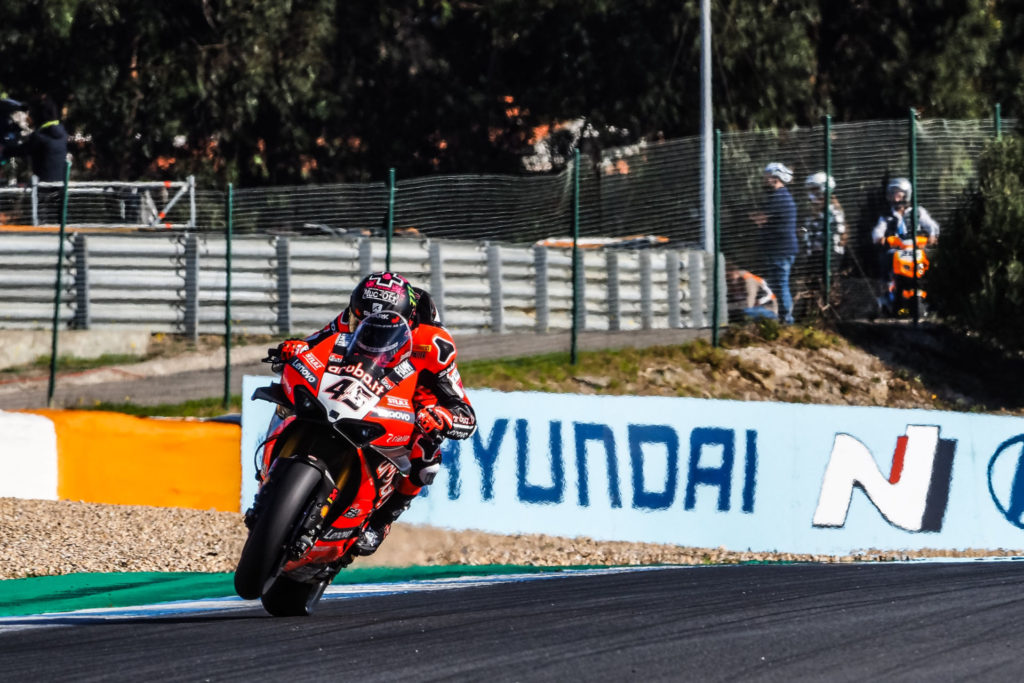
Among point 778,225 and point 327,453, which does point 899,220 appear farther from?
point 327,453

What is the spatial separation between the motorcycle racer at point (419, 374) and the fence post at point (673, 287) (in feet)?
32.6

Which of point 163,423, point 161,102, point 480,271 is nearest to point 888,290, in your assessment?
point 480,271

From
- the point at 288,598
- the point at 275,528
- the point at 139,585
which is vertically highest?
the point at 275,528

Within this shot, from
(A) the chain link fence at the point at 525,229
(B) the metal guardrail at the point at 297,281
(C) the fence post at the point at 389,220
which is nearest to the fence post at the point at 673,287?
(A) the chain link fence at the point at 525,229

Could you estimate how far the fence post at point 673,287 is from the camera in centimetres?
1798

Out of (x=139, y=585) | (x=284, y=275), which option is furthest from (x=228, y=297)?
(x=139, y=585)

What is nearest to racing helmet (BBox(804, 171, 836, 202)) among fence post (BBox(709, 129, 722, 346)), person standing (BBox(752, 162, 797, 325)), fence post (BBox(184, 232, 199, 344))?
person standing (BBox(752, 162, 797, 325))

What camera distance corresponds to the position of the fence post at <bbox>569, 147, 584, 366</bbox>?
17094mm

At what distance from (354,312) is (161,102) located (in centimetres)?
1918

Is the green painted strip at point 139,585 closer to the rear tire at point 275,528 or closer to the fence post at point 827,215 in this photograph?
the rear tire at point 275,528

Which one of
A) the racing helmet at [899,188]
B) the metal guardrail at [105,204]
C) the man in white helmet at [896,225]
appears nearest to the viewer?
the metal guardrail at [105,204]

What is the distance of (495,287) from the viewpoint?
1733 cm

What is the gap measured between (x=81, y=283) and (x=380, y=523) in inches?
388

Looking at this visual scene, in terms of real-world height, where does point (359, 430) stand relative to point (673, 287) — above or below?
below
